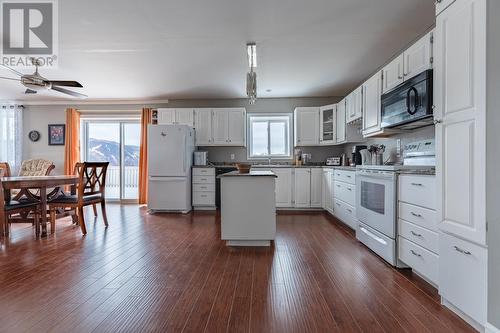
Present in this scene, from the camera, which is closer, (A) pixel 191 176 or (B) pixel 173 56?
(B) pixel 173 56

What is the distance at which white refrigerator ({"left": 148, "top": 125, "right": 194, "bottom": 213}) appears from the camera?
506 cm

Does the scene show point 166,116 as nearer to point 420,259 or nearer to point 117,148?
point 117,148

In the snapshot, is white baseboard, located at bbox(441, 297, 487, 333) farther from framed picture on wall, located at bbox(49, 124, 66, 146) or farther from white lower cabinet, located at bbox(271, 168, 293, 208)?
framed picture on wall, located at bbox(49, 124, 66, 146)

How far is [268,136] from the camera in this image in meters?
5.94

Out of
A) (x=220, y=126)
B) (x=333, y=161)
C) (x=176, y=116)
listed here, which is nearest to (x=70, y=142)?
(x=176, y=116)

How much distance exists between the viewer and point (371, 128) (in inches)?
137

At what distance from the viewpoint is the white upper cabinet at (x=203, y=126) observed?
5.59 metres

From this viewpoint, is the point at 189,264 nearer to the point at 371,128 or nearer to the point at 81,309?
the point at 81,309

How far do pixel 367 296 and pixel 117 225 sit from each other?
3632mm

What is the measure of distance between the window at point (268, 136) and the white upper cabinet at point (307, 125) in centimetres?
52

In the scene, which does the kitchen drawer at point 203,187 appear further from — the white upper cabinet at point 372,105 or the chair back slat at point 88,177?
the white upper cabinet at point 372,105

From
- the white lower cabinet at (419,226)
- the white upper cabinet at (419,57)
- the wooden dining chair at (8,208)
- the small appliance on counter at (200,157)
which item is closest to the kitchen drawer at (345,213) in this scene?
the white lower cabinet at (419,226)

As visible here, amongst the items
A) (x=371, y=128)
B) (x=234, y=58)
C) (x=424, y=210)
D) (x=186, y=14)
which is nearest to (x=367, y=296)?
(x=424, y=210)

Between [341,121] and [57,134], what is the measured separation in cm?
648
